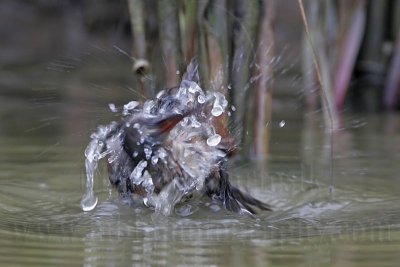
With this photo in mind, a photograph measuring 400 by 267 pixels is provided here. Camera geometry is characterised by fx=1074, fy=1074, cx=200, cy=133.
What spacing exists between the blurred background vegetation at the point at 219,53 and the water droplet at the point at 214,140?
0.13 metres

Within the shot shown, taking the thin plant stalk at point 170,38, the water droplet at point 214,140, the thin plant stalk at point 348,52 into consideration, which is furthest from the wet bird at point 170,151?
the thin plant stalk at point 348,52

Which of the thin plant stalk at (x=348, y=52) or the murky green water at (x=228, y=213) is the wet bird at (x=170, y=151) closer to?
the murky green water at (x=228, y=213)

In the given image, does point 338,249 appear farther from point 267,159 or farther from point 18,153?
point 18,153

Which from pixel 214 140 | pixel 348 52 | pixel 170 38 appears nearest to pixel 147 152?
pixel 214 140

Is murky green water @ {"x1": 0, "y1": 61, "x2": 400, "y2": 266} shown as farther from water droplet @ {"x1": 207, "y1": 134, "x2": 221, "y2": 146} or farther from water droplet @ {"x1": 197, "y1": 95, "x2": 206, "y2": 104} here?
water droplet @ {"x1": 197, "y1": 95, "x2": 206, "y2": 104}

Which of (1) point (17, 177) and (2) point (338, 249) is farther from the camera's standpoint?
(1) point (17, 177)

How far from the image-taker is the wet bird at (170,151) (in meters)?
2.92

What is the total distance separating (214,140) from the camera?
305cm

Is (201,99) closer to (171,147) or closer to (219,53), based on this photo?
(171,147)

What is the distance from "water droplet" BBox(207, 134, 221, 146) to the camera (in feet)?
9.94

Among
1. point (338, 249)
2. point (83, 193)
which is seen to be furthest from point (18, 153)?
point (338, 249)

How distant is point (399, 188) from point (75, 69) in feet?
12.0

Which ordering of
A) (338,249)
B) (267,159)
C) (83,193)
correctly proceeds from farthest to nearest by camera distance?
(267,159)
(83,193)
(338,249)

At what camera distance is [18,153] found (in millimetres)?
4215
